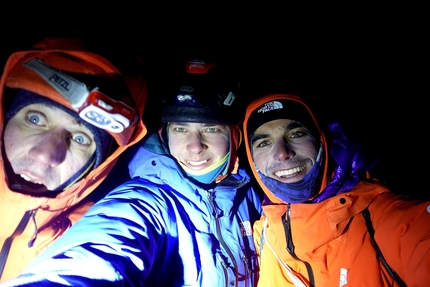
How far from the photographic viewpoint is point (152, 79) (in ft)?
10.1

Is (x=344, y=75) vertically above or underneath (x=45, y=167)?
above

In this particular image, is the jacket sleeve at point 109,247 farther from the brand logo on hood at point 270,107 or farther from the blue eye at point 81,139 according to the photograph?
the brand logo on hood at point 270,107

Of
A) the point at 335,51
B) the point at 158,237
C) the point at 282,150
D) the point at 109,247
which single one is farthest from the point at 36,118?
the point at 335,51

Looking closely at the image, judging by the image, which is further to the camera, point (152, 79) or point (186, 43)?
point (186, 43)

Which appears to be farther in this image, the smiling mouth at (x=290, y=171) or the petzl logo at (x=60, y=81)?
the smiling mouth at (x=290, y=171)

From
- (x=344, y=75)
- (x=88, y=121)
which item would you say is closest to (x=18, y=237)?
(x=88, y=121)

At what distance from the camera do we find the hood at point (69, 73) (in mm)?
1770

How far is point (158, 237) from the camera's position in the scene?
2.00 metres

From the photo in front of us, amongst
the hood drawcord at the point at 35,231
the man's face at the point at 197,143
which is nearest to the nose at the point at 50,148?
the hood drawcord at the point at 35,231

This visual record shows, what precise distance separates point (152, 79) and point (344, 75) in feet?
12.7

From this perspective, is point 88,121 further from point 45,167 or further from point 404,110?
point 404,110

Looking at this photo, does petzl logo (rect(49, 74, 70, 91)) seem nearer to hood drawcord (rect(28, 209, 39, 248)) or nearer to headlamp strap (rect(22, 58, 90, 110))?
headlamp strap (rect(22, 58, 90, 110))

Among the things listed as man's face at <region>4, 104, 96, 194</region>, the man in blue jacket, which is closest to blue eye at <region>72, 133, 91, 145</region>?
man's face at <region>4, 104, 96, 194</region>

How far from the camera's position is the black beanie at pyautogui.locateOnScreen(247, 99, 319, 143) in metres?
2.44
